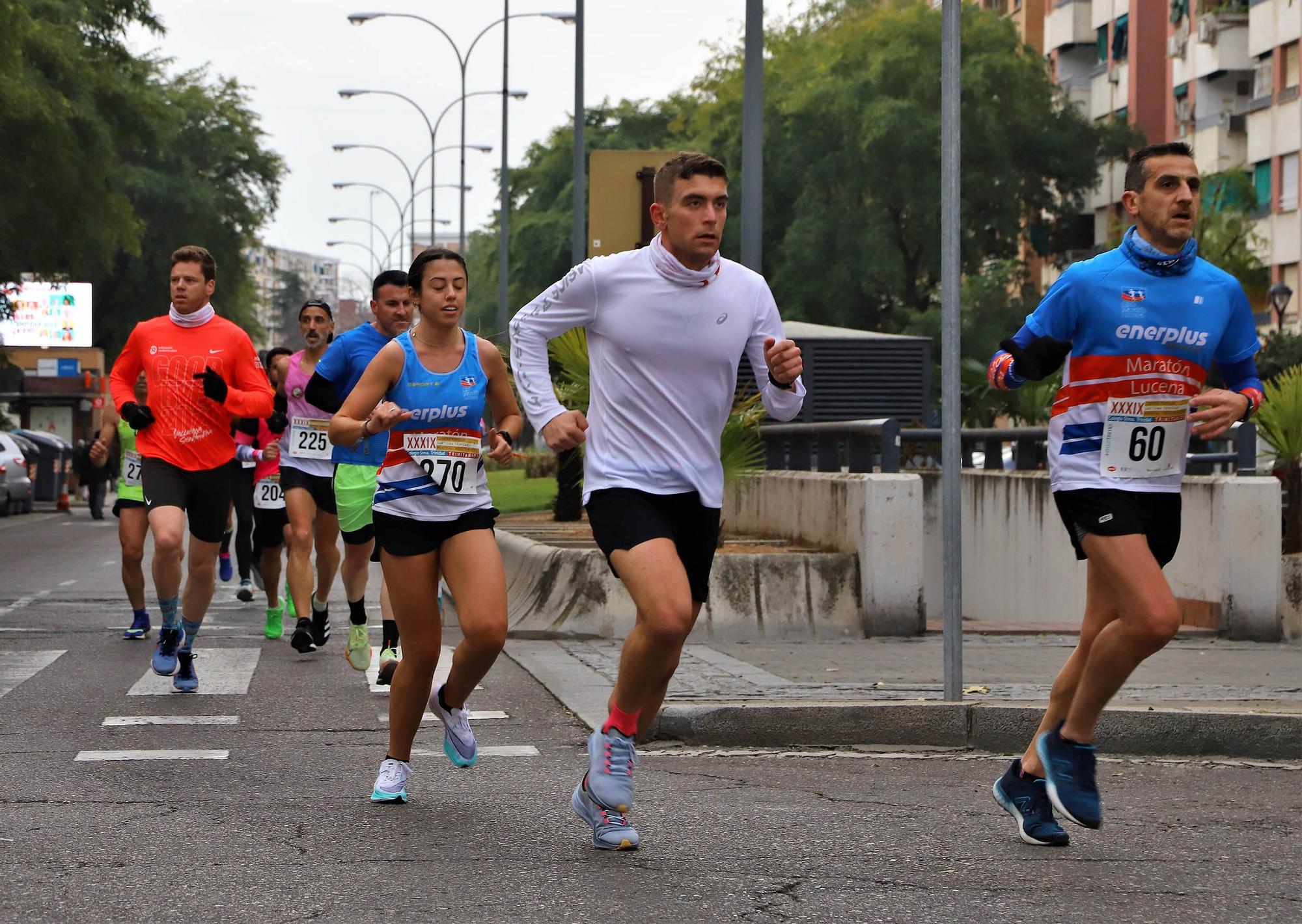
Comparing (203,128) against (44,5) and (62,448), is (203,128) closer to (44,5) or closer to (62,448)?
(62,448)

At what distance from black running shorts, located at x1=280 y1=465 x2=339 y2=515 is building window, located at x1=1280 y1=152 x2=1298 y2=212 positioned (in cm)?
4755

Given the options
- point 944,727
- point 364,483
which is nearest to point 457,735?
point 944,727

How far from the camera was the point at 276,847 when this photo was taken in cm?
604

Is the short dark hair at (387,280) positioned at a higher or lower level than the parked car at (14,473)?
higher

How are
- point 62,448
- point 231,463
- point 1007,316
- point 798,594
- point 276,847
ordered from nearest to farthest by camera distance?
point 276,847, point 231,463, point 798,594, point 62,448, point 1007,316

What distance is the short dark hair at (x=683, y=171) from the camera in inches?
241

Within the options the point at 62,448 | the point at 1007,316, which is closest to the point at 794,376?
the point at 62,448

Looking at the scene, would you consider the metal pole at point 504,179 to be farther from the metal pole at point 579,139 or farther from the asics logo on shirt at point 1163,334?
the asics logo on shirt at point 1163,334

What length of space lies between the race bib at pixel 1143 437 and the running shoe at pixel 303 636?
6.56 m

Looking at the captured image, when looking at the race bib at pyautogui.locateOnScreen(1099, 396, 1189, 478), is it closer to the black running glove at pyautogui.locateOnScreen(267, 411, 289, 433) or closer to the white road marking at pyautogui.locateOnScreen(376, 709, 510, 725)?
the white road marking at pyautogui.locateOnScreen(376, 709, 510, 725)

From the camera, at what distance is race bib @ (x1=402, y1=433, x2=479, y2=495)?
22.3 feet

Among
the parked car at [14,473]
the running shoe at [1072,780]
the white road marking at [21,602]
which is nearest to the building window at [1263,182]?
the parked car at [14,473]

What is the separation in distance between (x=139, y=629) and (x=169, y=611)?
282 centimetres

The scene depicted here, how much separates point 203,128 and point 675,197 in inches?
2388
